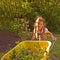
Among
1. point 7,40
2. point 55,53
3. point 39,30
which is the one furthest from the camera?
point 7,40

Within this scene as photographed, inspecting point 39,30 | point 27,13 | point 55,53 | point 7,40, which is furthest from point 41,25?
point 27,13

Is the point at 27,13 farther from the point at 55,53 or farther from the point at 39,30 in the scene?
the point at 39,30

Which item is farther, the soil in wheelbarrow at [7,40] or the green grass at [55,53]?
the soil in wheelbarrow at [7,40]

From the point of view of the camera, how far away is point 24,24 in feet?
44.1

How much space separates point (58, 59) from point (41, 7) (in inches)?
278

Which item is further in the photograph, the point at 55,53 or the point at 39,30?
the point at 55,53

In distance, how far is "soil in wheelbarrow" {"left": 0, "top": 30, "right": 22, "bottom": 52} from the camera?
400 inches

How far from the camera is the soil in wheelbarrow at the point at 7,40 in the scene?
10.2 metres

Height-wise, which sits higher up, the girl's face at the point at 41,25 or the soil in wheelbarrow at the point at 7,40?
the girl's face at the point at 41,25

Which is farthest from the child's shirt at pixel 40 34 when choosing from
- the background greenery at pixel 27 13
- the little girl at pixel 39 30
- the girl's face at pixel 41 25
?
the background greenery at pixel 27 13

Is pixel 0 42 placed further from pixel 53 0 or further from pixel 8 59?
pixel 53 0

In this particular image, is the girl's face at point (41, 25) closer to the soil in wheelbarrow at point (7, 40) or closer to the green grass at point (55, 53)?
the green grass at point (55, 53)

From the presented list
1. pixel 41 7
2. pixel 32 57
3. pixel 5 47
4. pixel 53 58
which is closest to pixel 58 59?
pixel 53 58

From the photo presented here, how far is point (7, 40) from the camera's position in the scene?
445 inches
